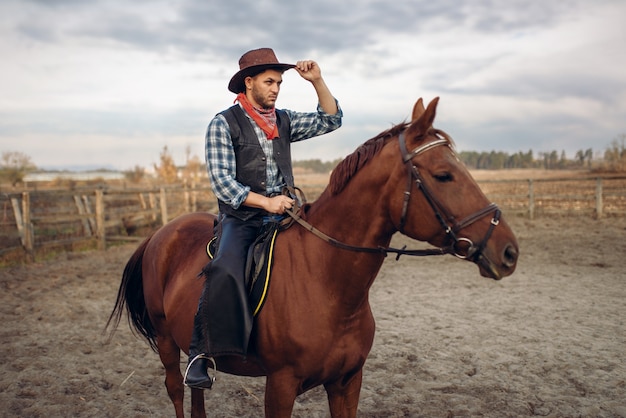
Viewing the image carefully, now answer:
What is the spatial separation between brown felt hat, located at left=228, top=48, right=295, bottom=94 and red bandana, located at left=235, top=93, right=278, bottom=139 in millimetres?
142

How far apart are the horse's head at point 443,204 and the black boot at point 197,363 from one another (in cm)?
127

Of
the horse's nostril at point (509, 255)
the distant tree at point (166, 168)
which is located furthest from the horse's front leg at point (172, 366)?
the distant tree at point (166, 168)

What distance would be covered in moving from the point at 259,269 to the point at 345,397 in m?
0.87

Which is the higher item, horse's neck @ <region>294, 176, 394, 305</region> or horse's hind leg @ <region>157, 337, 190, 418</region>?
horse's neck @ <region>294, 176, 394, 305</region>

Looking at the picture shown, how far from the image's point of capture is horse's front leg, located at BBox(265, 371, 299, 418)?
2.36 metres

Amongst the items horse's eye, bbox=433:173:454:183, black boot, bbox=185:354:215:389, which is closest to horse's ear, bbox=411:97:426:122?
horse's eye, bbox=433:173:454:183

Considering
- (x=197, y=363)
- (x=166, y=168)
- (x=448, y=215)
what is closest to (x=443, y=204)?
(x=448, y=215)

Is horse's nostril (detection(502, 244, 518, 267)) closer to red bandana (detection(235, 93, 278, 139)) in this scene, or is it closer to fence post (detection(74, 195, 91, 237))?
red bandana (detection(235, 93, 278, 139))

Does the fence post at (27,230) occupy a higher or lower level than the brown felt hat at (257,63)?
lower

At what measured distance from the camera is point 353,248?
2320 millimetres

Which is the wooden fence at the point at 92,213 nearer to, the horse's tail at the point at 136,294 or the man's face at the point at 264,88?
the horse's tail at the point at 136,294

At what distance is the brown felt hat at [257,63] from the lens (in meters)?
2.72

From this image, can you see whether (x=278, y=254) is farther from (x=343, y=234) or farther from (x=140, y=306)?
(x=140, y=306)

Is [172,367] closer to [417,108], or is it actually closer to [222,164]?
[222,164]
